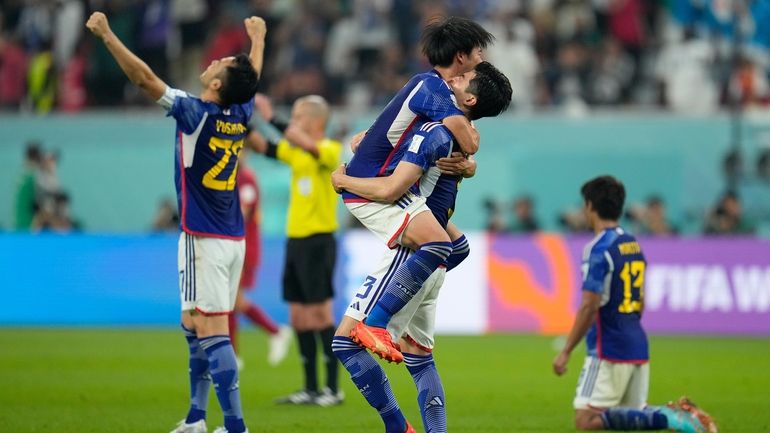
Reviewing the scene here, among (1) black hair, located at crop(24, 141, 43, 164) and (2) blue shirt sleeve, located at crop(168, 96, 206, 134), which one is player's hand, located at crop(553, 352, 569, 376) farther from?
(1) black hair, located at crop(24, 141, 43, 164)

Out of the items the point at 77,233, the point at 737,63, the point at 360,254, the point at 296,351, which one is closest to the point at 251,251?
the point at 296,351

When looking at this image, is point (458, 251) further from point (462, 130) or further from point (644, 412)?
point (644, 412)

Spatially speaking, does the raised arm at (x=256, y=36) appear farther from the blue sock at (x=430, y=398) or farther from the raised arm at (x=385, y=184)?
the blue sock at (x=430, y=398)

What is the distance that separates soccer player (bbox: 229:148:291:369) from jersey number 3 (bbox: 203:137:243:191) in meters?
3.91

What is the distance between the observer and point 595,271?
9555mm

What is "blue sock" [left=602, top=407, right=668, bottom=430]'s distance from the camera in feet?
30.8

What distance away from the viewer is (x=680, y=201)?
836 inches

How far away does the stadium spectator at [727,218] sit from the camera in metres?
19.8

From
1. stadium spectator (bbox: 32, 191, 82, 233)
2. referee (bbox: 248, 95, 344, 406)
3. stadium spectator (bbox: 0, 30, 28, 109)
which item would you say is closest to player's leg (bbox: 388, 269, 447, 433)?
referee (bbox: 248, 95, 344, 406)

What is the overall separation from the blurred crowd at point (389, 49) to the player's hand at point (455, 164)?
1430 cm

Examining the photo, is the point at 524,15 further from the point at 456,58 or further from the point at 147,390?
the point at 456,58

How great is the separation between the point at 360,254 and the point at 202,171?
33.3 feet

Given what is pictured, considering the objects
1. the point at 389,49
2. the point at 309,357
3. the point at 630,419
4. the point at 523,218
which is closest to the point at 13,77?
the point at 389,49

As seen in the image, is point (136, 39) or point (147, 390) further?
point (136, 39)
